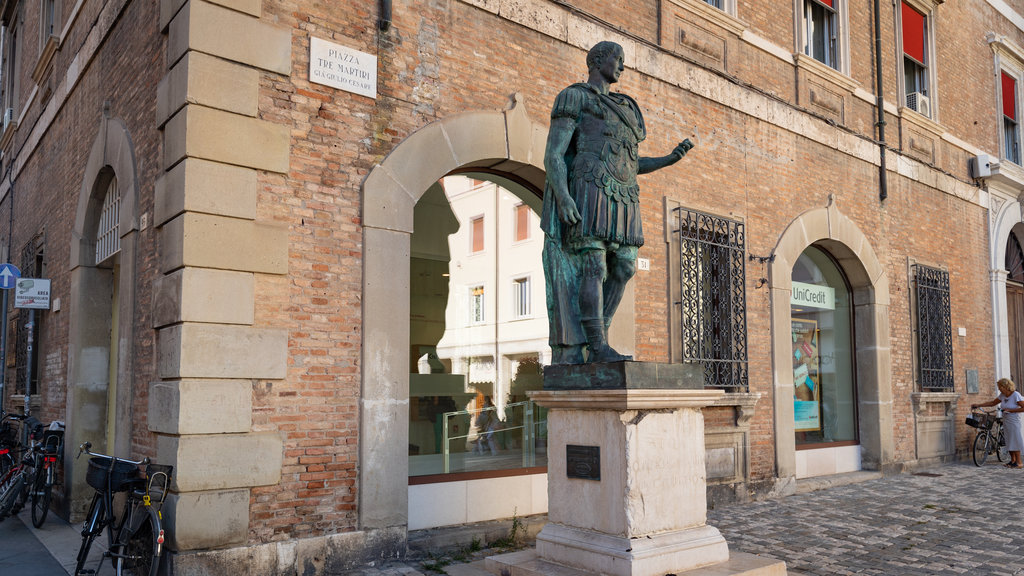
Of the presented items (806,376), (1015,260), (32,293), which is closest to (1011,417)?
(806,376)

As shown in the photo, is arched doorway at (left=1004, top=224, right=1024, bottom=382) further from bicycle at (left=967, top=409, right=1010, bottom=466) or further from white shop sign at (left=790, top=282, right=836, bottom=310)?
white shop sign at (left=790, top=282, right=836, bottom=310)

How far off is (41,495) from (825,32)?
39.0 ft

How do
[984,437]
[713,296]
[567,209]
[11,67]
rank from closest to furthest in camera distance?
[567,209]
[713,296]
[984,437]
[11,67]

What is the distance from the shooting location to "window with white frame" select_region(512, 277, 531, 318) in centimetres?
849

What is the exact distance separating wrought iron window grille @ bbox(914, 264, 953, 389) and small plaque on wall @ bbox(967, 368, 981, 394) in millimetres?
782

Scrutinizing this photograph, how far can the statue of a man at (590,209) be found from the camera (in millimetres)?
5227

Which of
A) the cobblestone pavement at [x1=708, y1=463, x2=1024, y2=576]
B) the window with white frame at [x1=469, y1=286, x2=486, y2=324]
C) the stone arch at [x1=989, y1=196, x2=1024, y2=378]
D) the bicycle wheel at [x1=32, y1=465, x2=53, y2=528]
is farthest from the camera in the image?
the stone arch at [x1=989, y1=196, x2=1024, y2=378]

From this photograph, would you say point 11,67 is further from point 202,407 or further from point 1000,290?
point 1000,290

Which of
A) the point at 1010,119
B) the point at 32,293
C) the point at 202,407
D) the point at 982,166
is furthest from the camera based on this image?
the point at 1010,119

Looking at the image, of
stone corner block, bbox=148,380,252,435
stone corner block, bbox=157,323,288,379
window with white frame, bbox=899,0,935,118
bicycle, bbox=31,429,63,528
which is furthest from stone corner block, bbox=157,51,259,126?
window with white frame, bbox=899,0,935,118

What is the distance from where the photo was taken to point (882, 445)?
11.8 metres

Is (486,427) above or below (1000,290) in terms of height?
below

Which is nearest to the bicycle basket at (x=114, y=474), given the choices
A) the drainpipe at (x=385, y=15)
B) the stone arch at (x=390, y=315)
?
the stone arch at (x=390, y=315)

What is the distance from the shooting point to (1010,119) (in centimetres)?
1650
